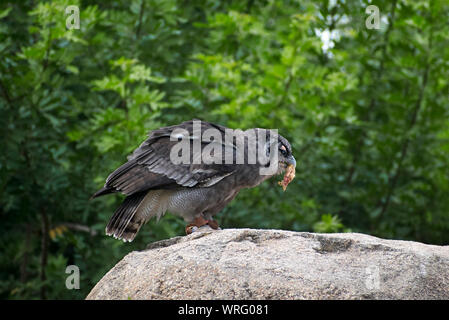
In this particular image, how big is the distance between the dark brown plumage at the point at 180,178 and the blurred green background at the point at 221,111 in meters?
1.20

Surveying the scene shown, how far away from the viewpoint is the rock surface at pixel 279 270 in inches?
160

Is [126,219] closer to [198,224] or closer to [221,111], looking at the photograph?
[198,224]

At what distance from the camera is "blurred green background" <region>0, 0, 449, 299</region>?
7.24 meters

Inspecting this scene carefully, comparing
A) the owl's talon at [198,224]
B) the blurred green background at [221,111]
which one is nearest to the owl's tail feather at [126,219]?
the owl's talon at [198,224]

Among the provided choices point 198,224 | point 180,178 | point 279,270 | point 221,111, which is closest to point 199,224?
point 198,224

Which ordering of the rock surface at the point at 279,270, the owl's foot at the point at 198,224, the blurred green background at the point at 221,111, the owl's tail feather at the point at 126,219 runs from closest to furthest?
the rock surface at the point at 279,270 → the owl's tail feather at the point at 126,219 → the owl's foot at the point at 198,224 → the blurred green background at the point at 221,111

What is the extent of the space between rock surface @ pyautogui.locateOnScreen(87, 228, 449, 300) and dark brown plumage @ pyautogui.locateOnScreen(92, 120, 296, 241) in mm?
740

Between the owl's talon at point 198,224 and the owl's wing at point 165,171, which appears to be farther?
the owl's talon at point 198,224

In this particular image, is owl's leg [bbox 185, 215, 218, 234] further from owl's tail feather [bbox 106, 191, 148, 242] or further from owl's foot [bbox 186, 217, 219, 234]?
owl's tail feather [bbox 106, 191, 148, 242]

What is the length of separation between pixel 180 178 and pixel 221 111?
1.91 m

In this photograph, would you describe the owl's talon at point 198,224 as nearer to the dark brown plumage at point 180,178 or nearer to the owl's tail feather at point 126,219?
the dark brown plumage at point 180,178

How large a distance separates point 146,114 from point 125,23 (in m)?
1.63

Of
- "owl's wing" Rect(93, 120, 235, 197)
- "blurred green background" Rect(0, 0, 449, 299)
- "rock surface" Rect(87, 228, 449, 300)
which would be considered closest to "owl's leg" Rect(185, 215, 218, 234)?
"owl's wing" Rect(93, 120, 235, 197)

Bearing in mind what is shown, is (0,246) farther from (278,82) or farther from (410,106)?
(410,106)
